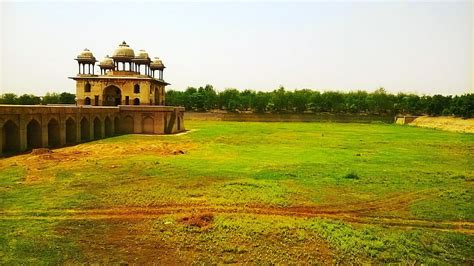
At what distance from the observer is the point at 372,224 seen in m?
13.6

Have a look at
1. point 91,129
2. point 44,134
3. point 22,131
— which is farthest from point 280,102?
point 22,131

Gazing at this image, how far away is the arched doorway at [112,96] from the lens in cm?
4844

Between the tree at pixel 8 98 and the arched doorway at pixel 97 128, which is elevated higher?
the tree at pixel 8 98

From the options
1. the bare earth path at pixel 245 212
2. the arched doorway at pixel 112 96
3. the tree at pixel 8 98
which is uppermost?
the arched doorway at pixel 112 96

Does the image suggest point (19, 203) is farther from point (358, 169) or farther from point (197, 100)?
point (197, 100)

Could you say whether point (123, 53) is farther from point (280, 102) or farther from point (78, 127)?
point (280, 102)

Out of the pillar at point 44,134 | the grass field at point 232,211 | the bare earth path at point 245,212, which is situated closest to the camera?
the grass field at point 232,211

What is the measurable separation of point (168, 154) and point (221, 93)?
236 ft

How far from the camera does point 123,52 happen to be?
47500 mm

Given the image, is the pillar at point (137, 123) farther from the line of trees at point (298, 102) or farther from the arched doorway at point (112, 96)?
the line of trees at point (298, 102)

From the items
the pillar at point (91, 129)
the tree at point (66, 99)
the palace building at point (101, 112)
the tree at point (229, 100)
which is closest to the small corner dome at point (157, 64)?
the palace building at point (101, 112)

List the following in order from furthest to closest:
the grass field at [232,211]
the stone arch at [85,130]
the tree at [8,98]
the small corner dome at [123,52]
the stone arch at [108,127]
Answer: the tree at [8,98], the small corner dome at [123,52], the stone arch at [108,127], the stone arch at [85,130], the grass field at [232,211]

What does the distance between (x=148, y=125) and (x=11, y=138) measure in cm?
1710

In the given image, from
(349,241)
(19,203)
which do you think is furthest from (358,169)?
(19,203)
